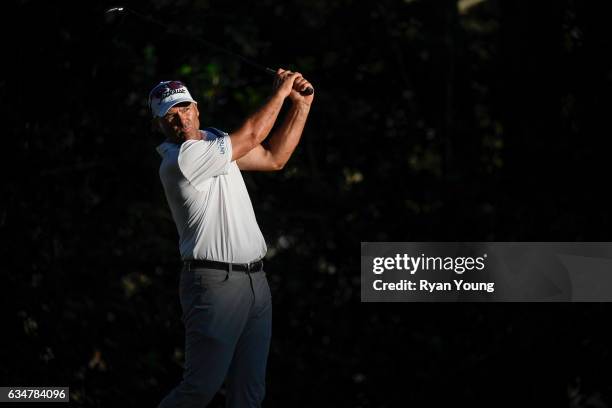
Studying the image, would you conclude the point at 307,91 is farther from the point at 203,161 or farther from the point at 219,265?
the point at 219,265

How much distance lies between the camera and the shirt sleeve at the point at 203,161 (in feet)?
20.4

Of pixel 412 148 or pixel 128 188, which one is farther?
pixel 412 148

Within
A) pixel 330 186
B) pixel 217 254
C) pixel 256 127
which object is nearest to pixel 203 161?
pixel 256 127

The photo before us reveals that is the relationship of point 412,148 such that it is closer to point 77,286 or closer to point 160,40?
point 160,40

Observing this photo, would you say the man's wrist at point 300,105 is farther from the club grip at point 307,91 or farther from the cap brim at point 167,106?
the cap brim at point 167,106

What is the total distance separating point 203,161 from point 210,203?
7.7 inches

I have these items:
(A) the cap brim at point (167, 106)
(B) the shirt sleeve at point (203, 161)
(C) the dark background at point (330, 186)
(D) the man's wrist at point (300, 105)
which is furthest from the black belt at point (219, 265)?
(C) the dark background at point (330, 186)

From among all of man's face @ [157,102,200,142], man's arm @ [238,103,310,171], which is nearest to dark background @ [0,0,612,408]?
man's arm @ [238,103,310,171]

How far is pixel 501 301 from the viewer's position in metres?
10.8

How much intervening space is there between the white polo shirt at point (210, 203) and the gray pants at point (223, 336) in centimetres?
10

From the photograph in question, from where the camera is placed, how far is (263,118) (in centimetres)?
630

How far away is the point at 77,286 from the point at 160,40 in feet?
7.70

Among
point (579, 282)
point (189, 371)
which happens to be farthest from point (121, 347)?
point (189, 371)

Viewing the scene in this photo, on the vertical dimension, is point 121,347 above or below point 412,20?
below
